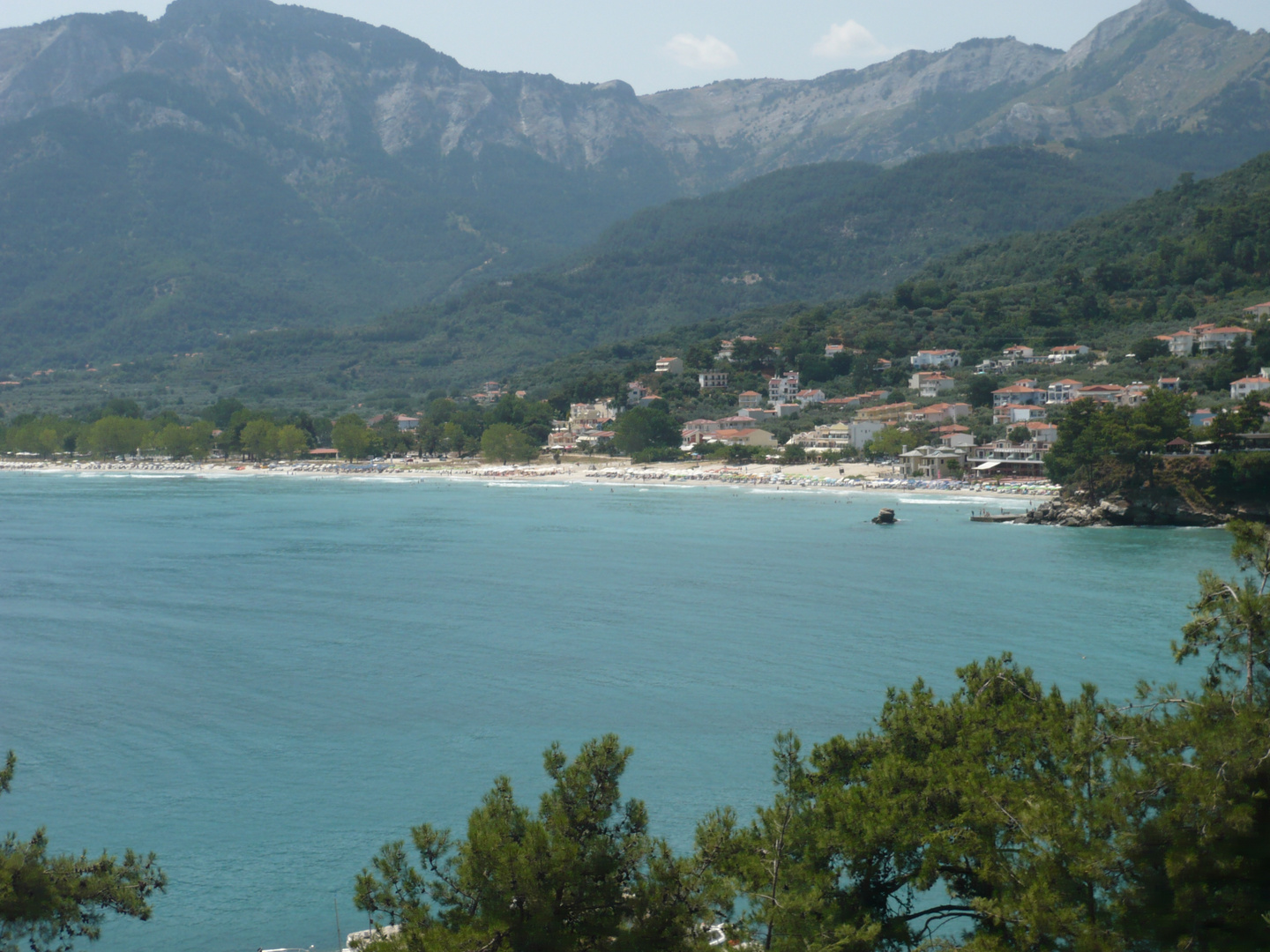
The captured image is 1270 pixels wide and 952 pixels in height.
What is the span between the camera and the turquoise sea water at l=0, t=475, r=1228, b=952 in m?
16.7

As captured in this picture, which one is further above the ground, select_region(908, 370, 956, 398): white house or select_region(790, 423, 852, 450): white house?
select_region(908, 370, 956, 398): white house

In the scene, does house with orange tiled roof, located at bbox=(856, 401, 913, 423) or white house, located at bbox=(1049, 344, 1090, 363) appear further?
white house, located at bbox=(1049, 344, 1090, 363)

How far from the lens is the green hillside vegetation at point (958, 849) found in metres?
8.20

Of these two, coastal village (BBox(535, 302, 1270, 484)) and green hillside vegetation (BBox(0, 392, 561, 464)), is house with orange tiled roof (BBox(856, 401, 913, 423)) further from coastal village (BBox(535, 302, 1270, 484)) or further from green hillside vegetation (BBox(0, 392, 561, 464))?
green hillside vegetation (BBox(0, 392, 561, 464))

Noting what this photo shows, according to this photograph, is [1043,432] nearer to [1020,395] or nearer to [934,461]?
[934,461]

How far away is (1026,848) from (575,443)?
9014 cm

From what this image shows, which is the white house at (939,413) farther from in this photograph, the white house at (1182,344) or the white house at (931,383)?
the white house at (1182,344)

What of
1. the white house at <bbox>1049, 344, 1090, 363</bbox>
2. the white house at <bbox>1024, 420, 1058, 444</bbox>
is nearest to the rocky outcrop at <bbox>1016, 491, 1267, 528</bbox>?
the white house at <bbox>1024, 420, 1058, 444</bbox>

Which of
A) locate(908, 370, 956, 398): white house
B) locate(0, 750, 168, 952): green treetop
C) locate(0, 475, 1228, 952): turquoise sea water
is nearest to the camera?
locate(0, 750, 168, 952): green treetop

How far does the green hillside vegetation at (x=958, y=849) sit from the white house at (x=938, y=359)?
9927 centimetres

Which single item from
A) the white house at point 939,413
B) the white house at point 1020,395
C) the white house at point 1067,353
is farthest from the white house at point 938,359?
the white house at point 1020,395

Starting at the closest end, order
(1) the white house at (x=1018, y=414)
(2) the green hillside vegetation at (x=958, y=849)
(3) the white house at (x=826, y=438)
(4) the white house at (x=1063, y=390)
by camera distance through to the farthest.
Result: (2) the green hillside vegetation at (x=958, y=849), (1) the white house at (x=1018, y=414), (4) the white house at (x=1063, y=390), (3) the white house at (x=826, y=438)

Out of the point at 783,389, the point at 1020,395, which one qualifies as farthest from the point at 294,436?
the point at 1020,395

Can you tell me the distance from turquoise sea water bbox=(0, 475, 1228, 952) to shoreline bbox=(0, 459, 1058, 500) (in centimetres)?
1396
